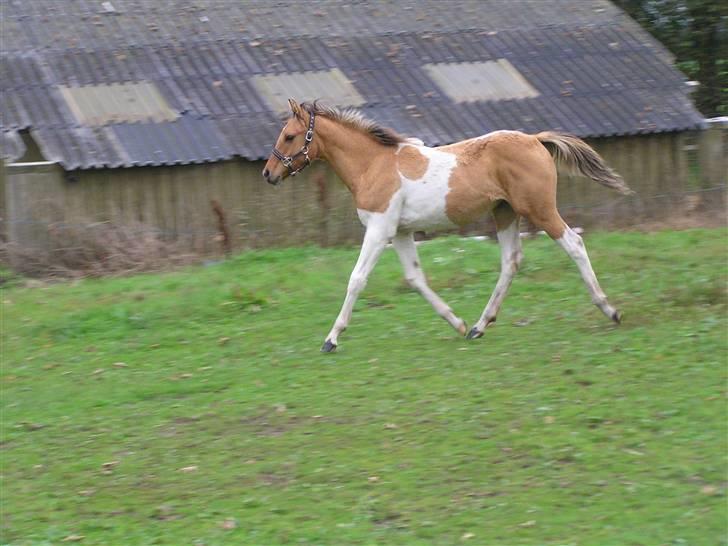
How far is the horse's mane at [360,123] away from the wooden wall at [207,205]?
5.29m

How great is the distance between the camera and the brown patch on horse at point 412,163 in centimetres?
898

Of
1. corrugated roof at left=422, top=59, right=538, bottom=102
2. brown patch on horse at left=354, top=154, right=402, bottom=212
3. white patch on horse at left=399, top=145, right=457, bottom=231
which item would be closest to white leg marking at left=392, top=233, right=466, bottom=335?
white patch on horse at left=399, top=145, right=457, bottom=231

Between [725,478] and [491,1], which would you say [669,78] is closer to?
[491,1]

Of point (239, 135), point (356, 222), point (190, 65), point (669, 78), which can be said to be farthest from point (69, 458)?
point (669, 78)

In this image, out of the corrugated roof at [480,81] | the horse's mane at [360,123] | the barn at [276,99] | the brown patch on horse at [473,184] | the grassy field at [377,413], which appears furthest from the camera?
the corrugated roof at [480,81]

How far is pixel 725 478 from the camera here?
567 cm

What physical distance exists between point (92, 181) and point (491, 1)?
9.60m

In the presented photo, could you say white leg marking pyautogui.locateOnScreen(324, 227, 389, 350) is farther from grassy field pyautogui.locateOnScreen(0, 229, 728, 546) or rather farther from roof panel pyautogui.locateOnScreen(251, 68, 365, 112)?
roof panel pyautogui.locateOnScreen(251, 68, 365, 112)

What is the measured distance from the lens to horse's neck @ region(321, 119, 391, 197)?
30.1ft

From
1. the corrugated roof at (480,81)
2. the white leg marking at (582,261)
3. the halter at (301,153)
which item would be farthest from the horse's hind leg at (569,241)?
the corrugated roof at (480,81)

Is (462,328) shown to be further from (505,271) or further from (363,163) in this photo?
(363,163)

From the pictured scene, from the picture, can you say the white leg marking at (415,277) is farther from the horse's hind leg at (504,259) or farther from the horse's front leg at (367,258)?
the horse's front leg at (367,258)

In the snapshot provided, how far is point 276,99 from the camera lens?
55.8 ft

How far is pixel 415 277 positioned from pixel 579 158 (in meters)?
1.69
